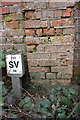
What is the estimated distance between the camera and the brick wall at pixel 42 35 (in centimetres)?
188

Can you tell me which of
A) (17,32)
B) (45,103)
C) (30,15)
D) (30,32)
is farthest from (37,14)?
(45,103)

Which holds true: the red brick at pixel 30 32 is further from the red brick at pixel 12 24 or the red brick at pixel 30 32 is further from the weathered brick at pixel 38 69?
the weathered brick at pixel 38 69

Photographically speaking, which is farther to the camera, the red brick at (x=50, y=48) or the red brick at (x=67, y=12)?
the red brick at (x=50, y=48)

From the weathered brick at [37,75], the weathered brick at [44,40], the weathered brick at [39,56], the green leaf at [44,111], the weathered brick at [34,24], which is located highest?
the weathered brick at [34,24]

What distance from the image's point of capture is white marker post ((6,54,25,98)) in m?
1.88

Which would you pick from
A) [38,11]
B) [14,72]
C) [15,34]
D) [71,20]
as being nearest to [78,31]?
[71,20]

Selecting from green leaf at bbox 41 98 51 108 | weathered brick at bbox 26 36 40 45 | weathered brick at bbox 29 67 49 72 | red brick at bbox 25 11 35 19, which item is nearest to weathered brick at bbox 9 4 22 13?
red brick at bbox 25 11 35 19

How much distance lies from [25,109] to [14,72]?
1.41 feet

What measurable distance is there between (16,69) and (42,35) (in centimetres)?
49

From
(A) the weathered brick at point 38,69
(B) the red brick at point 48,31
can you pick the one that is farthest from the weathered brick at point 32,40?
(A) the weathered brick at point 38,69

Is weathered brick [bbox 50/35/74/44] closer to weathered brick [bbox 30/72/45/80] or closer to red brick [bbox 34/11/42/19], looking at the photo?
red brick [bbox 34/11/42/19]

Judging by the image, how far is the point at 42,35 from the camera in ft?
6.47

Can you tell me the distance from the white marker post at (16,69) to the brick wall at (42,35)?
21cm

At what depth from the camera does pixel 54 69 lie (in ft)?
6.84
